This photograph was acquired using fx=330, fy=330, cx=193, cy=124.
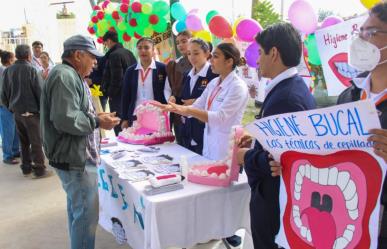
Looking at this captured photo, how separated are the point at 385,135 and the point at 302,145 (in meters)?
0.31

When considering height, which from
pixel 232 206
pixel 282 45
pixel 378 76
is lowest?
pixel 232 206

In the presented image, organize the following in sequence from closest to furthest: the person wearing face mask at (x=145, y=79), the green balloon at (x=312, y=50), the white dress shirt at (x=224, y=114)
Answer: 1. the white dress shirt at (x=224, y=114)
2. the green balloon at (x=312, y=50)
3. the person wearing face mask at (x=145, y=79)

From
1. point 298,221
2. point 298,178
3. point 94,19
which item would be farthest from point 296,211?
point 94,19

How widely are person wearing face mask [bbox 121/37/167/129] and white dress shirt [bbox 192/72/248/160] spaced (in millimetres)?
1024

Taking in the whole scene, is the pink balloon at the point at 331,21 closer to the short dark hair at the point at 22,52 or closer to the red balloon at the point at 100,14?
the short dark hair at the point at 22,52

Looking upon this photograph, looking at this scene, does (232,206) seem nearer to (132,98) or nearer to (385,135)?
(385,135)

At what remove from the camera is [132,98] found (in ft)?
11.3

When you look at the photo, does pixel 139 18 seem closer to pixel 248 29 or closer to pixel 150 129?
pixel 248 29

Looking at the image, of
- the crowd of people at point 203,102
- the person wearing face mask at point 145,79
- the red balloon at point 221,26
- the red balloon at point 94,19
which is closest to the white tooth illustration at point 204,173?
the crowd of people at point 203,102

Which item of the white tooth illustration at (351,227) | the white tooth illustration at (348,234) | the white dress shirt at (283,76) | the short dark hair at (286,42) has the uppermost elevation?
the short dark hair at (286,42)

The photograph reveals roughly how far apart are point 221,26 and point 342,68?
1.55 meters

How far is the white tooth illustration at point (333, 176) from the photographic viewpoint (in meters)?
1.15

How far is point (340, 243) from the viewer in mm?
1176

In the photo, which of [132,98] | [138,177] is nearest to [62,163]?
[138,177]
